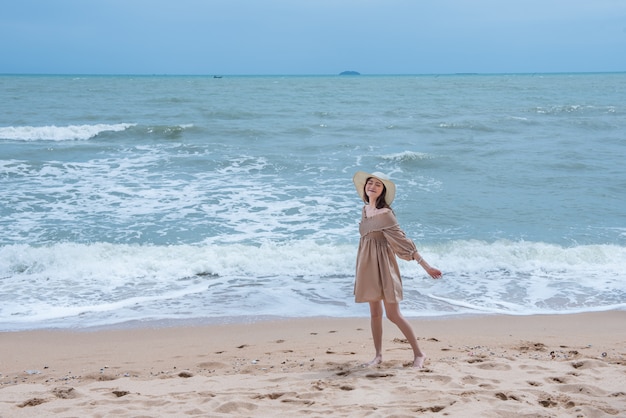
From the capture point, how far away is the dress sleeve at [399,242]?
4789mm

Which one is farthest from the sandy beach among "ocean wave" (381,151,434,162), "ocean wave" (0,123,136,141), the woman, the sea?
"ocean wave" (0,123,136,141)

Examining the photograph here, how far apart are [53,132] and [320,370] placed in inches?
829

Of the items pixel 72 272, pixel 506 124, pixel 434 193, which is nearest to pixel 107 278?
pixel 72 272

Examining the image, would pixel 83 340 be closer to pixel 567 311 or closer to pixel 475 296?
pixel 475 296

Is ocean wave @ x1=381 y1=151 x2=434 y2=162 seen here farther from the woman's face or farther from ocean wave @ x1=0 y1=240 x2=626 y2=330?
the woman's face

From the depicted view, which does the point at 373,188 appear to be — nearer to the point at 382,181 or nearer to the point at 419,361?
the point at 382,181

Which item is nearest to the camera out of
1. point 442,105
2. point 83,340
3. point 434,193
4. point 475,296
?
point 83,340

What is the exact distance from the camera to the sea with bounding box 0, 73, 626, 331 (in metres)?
7.83

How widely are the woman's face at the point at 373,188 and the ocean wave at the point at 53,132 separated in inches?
785

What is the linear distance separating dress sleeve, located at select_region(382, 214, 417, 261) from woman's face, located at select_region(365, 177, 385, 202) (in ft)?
0.73

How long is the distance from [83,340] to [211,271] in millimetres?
2722

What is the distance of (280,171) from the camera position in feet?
55.2

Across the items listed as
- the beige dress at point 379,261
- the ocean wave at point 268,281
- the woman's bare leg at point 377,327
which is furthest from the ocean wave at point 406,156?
the beige dress at point 379,261

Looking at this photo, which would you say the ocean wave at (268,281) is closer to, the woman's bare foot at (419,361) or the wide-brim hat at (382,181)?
the woman's bare foot at (419,361)
